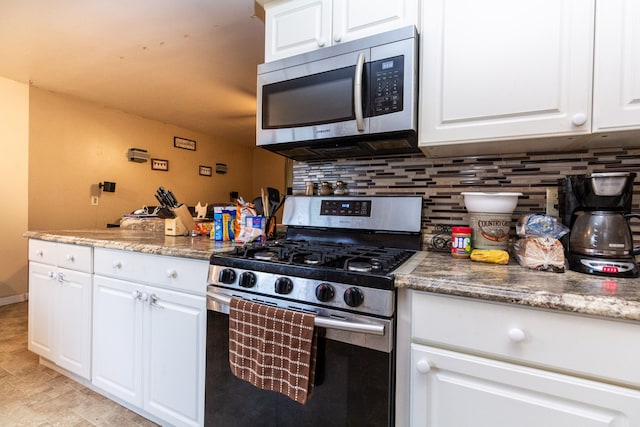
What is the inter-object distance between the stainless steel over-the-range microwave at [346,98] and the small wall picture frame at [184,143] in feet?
13.4

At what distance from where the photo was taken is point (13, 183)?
3357mm

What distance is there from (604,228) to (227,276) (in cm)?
126

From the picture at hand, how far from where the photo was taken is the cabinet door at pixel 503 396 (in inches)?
28.5

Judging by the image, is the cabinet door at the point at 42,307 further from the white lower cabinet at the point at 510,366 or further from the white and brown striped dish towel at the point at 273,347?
the white lower cabinet at the point at 510,366

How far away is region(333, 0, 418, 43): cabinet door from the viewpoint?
1262 millimetres

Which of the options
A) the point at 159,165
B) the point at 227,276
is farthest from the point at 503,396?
the point at 159,165

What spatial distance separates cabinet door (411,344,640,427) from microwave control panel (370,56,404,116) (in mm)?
862

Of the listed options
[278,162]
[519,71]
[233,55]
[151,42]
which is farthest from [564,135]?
[278,162]

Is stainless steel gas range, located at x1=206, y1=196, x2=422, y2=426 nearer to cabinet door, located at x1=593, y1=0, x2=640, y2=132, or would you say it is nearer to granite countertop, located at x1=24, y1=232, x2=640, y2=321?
granite countertop, located at x1=24, y1=232, x2=640, y2=321

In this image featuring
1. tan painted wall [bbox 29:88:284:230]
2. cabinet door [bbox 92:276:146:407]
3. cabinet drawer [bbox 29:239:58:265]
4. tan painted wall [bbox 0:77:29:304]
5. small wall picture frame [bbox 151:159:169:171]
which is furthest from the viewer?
small wall picture frame [bbox 151:159:169:171]

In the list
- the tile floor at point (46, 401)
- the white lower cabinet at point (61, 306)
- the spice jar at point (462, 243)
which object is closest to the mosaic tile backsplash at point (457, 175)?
the spice jar at point (462, 243)

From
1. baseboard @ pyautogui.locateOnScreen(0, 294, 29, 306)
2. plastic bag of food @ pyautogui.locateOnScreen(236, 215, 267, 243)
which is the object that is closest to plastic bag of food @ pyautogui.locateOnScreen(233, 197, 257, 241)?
plastic bag of food @ pyautogui.locateOnScreen(236, 215, 267, 243)

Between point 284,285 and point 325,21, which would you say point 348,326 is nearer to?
point 284,285

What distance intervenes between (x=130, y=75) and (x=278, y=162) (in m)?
3.55
